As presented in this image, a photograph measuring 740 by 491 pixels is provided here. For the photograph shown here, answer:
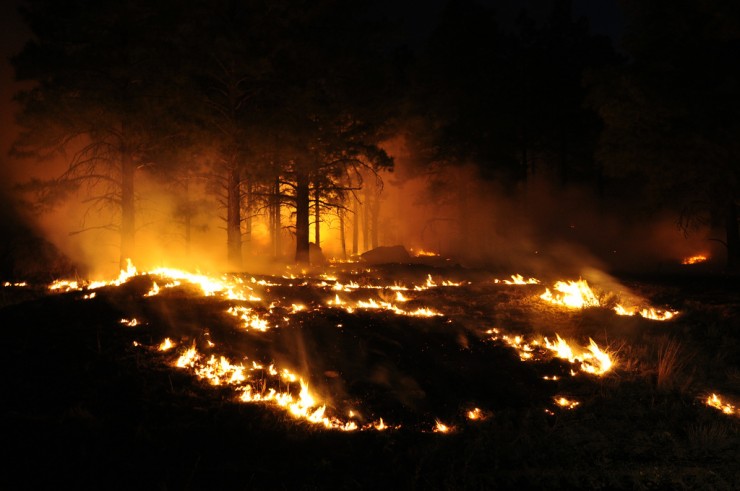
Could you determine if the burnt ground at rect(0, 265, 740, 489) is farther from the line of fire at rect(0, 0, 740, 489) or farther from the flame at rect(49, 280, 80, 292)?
the flame at rect(49, 280, 80, 292)

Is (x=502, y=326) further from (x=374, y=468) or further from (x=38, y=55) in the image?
(x=38, y=55)

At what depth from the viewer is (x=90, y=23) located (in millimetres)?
13523

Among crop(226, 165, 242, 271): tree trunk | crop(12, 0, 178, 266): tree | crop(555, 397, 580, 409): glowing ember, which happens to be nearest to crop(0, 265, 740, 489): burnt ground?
crop(555, 397, 580, 409): glowing ember

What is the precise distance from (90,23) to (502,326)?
12.8 meters

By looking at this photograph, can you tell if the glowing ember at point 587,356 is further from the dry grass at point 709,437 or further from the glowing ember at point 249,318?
the glowing ember at point 249,318

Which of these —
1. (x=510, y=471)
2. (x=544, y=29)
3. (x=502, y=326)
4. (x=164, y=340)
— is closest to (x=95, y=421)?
(x=164, y=340)

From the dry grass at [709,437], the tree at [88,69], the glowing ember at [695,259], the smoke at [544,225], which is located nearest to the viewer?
the dry grass at [709,437]

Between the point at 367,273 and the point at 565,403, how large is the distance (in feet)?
32.1

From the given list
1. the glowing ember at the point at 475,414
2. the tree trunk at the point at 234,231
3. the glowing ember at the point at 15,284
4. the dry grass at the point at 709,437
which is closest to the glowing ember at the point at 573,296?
the dry grass at the point at 709,437

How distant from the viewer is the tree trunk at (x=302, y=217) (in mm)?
18469

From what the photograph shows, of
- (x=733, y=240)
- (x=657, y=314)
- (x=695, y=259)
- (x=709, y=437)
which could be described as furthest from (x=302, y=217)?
(x=695, y=259)

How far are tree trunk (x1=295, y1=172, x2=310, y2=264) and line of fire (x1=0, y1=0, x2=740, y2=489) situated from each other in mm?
115

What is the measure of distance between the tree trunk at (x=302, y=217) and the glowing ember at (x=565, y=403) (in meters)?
13.4

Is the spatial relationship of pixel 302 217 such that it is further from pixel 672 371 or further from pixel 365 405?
pixel 672 371
